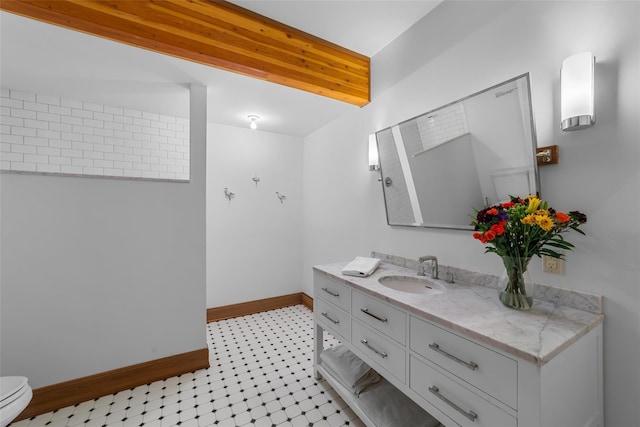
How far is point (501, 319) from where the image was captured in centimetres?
106

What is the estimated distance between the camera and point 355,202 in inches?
102

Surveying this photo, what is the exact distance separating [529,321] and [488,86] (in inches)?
48.7

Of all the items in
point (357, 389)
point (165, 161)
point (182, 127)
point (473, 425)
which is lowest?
point (357, 389)

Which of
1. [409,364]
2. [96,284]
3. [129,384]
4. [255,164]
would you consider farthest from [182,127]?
[409,364]

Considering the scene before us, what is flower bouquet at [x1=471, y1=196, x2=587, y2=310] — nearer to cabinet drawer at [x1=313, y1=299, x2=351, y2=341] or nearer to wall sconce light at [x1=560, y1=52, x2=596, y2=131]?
wall sconce light at [x1=560, y1=52, x2=596, y2=131]

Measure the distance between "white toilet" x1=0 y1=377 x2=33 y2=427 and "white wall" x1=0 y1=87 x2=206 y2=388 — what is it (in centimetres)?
31

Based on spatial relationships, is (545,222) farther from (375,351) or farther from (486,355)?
(375,351)

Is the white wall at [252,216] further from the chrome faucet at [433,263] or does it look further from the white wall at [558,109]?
the chrome faucet at [433,263]

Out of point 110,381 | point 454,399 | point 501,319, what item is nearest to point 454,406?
point 454,399

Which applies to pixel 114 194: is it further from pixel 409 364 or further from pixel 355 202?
pixel 409 364

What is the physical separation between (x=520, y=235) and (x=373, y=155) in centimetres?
132

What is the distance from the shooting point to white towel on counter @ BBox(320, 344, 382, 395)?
1.66m

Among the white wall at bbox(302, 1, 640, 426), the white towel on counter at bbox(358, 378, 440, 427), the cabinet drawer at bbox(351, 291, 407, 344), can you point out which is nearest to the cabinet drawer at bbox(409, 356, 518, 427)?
the cabinet drawer at bbox(351, 291, 407, 344)

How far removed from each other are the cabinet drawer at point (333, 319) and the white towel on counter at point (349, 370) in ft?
0.75
